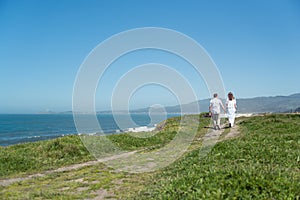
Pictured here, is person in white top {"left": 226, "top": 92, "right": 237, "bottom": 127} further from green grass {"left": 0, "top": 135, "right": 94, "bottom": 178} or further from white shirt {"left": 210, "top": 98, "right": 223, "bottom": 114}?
green grass {"left": 0, "top": 135, "right": 94, "bottom": 178}

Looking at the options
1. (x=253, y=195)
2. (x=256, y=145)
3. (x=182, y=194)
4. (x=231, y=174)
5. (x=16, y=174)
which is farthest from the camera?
(x=16, y=174)

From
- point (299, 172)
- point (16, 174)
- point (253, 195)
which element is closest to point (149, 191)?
point (253, 195)

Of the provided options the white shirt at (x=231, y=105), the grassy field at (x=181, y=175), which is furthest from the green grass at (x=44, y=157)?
the white shirt at (x=231, y=105)

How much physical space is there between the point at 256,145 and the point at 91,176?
6.52 meters

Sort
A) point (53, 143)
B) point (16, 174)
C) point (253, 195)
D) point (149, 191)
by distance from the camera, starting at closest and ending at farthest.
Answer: point (253, 195), point (149, 191), point (16, 174), point (53, 143)

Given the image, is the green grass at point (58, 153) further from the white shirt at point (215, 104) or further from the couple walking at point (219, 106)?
the white shirt at point (215, 104)

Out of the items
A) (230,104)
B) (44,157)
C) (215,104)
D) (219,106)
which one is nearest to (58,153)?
(44,157)

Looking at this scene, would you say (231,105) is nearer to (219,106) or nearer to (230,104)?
(230,104)

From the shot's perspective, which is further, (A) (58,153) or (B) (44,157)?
(A) (58,153)

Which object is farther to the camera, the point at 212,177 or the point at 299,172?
the point at 299,172

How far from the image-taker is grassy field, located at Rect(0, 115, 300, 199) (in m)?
5.82

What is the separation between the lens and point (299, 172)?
7.27 metres

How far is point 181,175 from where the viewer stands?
7840 millimetres

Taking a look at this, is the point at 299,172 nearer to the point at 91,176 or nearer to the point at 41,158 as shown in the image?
the point at 91,176
